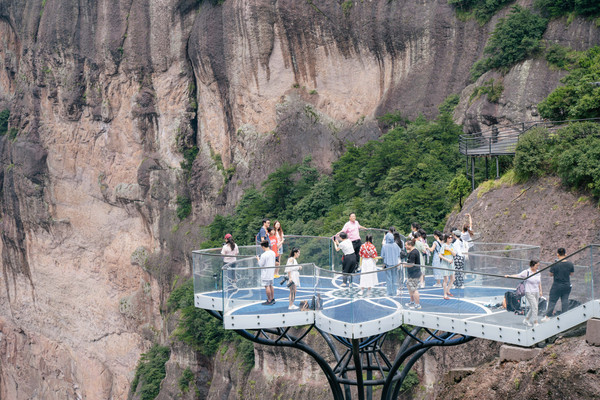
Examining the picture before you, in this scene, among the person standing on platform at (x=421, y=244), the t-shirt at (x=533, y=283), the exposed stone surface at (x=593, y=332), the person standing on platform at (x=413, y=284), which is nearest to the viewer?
the exposed stone surface at (x=593, y=332)

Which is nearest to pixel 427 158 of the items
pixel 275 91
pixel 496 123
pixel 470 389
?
pixel 496 123

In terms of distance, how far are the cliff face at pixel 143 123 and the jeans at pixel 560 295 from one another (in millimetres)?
27508

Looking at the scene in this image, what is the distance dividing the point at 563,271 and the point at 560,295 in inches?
17.6

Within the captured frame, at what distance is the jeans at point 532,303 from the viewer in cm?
1326

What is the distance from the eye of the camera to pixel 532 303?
1330 centimetres

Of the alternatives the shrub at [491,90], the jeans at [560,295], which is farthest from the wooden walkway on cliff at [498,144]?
the jeans at [560,295]

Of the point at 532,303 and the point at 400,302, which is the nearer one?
the point at 532,303

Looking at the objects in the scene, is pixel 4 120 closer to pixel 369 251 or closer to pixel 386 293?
pixel 369 251

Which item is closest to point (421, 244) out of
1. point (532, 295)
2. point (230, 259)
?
point (532, 295)

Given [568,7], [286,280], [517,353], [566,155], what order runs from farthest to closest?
[568,7]
[566,155]
[286,280]
[517,353]

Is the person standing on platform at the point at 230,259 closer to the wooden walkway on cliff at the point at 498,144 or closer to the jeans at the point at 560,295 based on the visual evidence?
the jeans at the point at 560,295

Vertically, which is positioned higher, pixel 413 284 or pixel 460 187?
pixel 460 187

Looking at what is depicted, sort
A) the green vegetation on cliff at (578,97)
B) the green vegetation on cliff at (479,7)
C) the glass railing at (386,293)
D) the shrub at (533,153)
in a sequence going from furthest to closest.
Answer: the green vegetation on cliff at (479,7), the green vegetation on cliff at (578,97), the shrub at (533,153), the glass railing at (386,293)

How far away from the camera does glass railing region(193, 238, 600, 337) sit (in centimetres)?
1354
